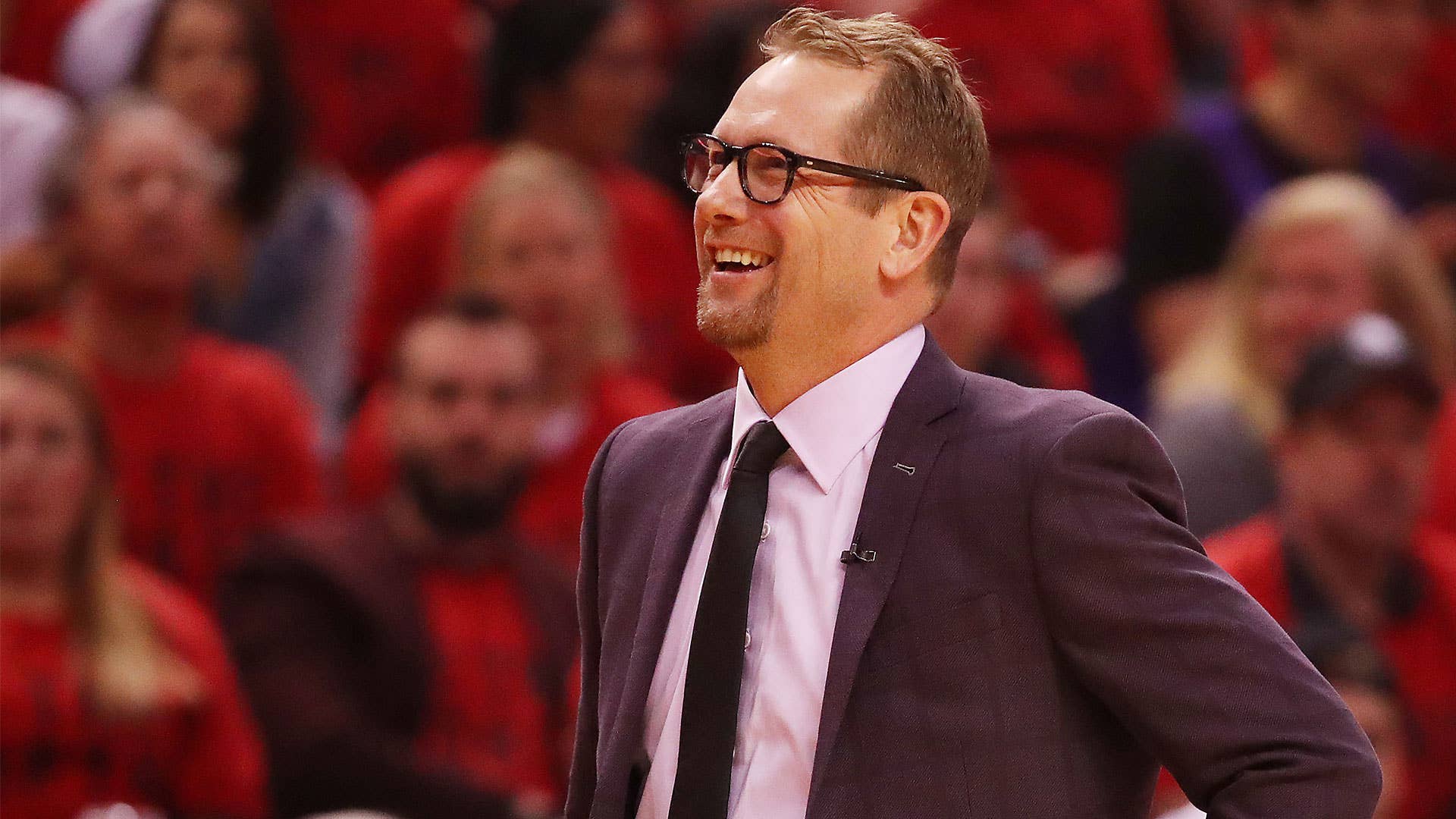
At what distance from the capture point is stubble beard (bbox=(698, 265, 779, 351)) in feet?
6.11

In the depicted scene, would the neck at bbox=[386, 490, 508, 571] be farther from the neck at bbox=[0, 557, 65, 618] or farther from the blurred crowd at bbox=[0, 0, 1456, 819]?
the neck at bbox=[0, 557, 65, 618]

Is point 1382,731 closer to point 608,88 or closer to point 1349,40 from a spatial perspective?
point 1349,40

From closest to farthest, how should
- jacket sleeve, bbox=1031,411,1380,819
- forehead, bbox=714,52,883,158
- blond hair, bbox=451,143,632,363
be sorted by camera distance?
jacket sleeve, bbox=1031,411,1380,819, forehead, bbox=714,52,883,158, blond hair, bbox=451,143,632,363

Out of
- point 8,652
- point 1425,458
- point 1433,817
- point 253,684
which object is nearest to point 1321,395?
point 1425,458

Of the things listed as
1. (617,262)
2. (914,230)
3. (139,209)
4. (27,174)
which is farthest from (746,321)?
(617,262)

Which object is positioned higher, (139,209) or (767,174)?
(767,174)

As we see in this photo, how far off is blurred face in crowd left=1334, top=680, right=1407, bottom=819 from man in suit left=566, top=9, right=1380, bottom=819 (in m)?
2.17

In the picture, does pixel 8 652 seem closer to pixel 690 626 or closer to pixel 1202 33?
pixel 690 626

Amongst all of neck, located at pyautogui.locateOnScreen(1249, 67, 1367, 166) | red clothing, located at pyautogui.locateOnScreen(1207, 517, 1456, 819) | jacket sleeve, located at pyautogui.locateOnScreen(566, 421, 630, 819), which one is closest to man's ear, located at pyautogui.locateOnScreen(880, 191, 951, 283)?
jacket sleeve, located at pyautogui.locateOnScreen(566, 421, 630, 819)

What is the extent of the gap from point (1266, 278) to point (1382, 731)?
4.83 feet

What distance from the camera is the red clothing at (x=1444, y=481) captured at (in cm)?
495

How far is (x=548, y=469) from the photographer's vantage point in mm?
4938

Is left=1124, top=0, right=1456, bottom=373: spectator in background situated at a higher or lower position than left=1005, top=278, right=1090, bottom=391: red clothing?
higher

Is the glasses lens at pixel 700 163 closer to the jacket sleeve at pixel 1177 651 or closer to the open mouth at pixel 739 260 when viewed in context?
the open mouth at pixel 739 260
